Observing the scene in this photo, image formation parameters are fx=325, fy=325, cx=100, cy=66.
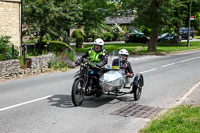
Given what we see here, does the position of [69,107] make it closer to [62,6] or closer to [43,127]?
[43,127]

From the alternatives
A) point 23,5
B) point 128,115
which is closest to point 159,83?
point 128,115

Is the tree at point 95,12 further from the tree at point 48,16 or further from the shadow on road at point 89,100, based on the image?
the shadow on road at point 89,100

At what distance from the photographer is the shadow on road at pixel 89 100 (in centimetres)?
856

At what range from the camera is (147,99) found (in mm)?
9586

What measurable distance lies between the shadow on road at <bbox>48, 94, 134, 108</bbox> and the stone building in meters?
11.4

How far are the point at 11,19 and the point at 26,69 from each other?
6.51 meters

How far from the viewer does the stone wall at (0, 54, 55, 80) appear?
13688mm

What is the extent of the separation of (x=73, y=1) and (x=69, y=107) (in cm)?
1872

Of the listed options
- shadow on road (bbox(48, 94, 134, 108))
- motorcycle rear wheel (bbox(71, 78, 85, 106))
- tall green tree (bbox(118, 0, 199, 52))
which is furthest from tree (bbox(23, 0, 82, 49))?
motorcycle rear wheel (bbox(71, 78, 85, 106))

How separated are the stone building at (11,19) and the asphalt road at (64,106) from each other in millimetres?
7778

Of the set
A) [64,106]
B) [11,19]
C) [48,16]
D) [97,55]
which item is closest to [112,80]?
[97,55]

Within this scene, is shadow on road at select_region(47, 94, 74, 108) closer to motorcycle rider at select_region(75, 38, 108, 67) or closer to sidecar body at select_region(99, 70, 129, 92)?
sidecar body at select_region(99, 70, 129, 92)

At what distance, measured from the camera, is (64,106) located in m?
8.34

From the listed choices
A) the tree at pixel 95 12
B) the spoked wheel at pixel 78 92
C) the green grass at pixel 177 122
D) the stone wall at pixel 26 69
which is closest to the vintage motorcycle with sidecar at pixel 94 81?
the spoked wheel at pixel 78 92
